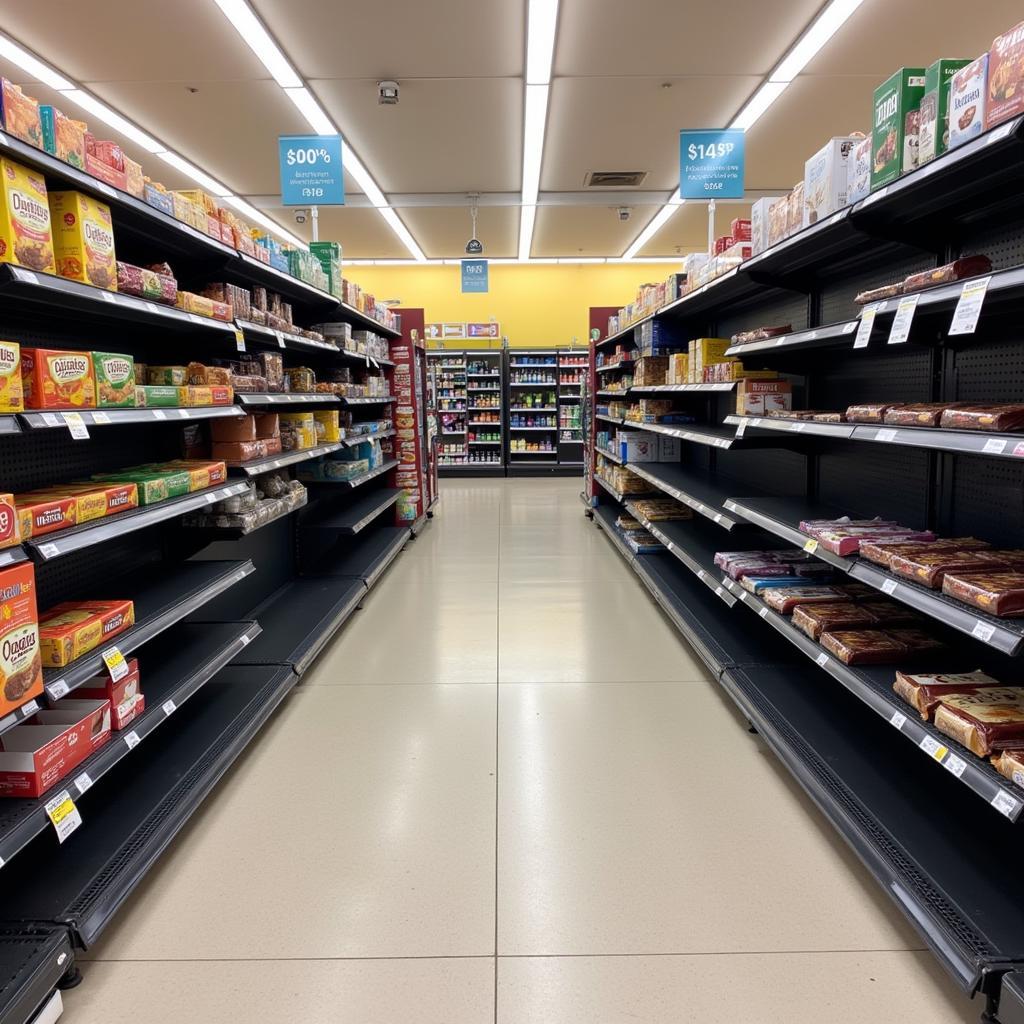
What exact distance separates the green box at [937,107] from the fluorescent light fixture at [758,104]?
→ 488 centimetres

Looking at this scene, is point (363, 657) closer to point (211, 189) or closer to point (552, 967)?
point (552, 967)

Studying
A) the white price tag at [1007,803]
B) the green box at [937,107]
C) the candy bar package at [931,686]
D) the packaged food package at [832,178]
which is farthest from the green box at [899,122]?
→ the white price tag at [1007,803]

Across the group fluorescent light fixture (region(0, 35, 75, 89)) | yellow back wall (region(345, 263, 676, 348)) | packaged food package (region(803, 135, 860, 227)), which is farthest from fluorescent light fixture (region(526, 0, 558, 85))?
yellow back wall (region(345, 263, 676, 348))

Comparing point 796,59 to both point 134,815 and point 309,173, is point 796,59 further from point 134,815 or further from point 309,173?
point 134,815

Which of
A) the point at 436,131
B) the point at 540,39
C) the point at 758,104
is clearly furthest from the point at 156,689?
the point at 758,104

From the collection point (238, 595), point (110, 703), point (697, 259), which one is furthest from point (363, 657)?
point (697, 259)

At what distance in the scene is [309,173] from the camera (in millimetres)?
6168

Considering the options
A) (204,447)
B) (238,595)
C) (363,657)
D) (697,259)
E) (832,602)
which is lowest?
(363,657)

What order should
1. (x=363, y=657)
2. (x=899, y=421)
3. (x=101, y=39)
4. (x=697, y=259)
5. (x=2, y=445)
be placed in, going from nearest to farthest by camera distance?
(x=899, y=421)
(x=2, y=445)
(x=363, y=657)
(x=697, y=259)
(x=101, y=39)

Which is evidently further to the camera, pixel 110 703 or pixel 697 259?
pixel 697 259

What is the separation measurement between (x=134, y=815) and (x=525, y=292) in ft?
46.5

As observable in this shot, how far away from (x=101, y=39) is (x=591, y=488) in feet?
21.0

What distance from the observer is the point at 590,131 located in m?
7.84

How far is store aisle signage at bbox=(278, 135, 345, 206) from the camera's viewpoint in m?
6.12
